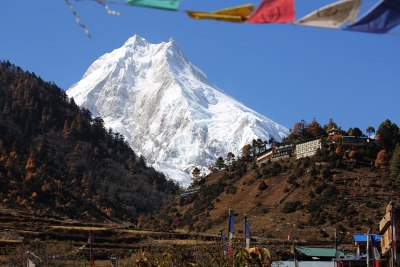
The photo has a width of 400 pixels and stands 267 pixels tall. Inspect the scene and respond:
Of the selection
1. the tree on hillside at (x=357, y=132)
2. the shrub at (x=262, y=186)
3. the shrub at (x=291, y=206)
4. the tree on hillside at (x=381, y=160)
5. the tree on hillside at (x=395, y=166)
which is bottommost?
the shrub at (x=291, y=206)

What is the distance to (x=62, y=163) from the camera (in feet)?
426

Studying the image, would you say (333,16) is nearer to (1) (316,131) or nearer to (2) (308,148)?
(2) (308,148)

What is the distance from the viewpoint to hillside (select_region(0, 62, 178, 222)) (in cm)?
9900

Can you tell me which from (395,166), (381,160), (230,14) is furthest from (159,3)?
(381,160)

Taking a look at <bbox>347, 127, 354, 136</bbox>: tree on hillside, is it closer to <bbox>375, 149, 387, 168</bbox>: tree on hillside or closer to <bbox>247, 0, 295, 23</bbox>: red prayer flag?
<bbox>375, 149, 387, 168</bbox>: tree on hillside

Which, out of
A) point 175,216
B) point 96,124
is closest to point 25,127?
point 96,124

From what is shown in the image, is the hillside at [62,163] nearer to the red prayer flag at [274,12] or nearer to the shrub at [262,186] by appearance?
the shrub at [262,186]

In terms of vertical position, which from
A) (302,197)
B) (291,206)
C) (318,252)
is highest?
(302,197)

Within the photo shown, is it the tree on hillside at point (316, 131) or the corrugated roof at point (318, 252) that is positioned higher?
the tree on hillside at point (316, 131)

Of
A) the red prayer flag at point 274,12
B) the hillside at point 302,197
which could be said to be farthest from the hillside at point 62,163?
the red prayer flag at point 274,12

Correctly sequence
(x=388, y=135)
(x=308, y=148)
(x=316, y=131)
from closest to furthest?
1. (x=388, y=135)
2. (x=308, y=148)
3. (x=316, y=131)

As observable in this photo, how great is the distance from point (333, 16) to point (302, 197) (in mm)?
77855

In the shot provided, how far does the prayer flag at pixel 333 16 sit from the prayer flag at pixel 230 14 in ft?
1.83

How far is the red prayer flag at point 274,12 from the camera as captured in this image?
270 inches
